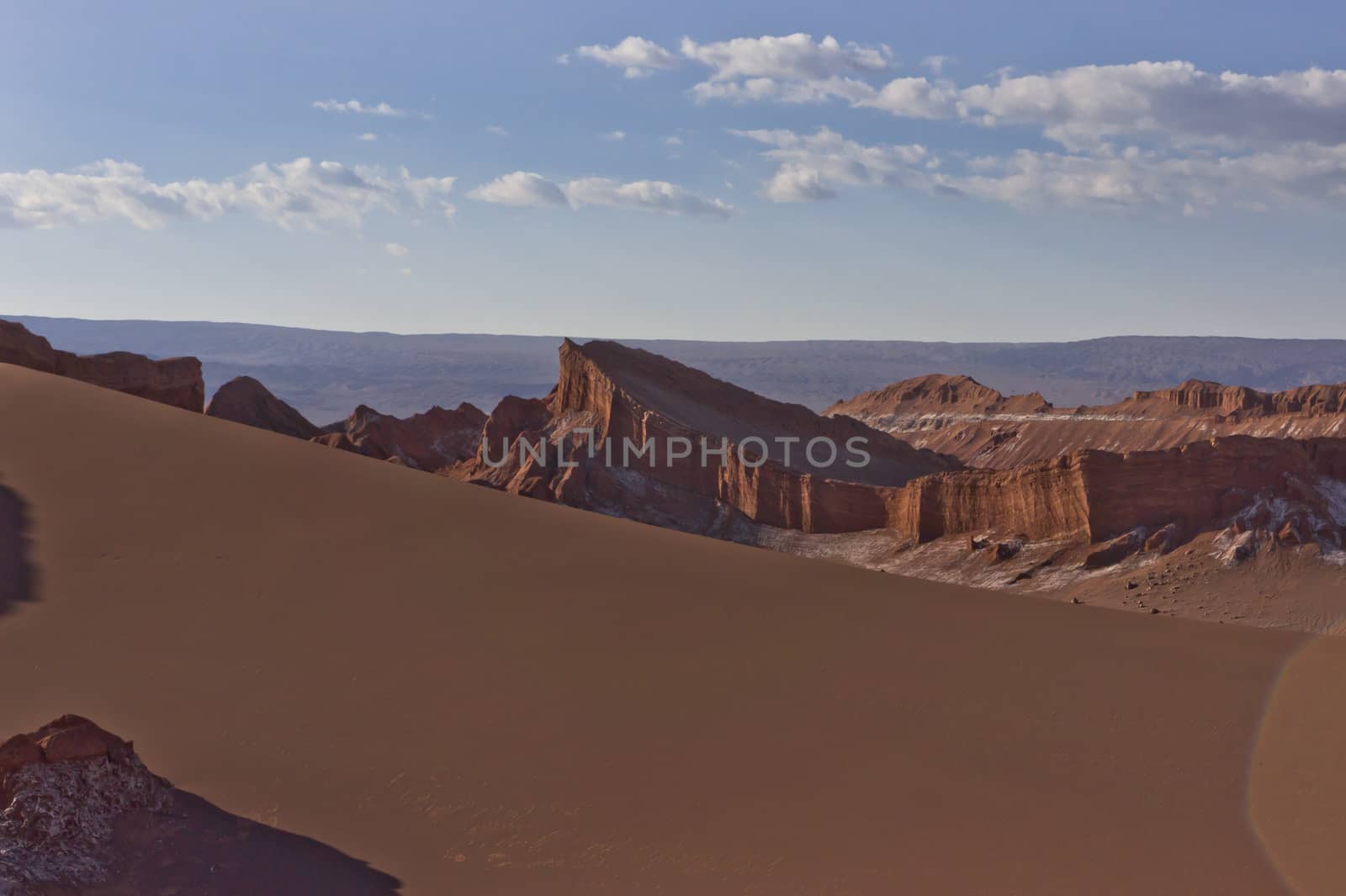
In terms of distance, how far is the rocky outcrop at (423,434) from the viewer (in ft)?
171

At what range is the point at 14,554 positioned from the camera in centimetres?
1252

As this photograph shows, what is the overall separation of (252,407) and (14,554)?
34328mm

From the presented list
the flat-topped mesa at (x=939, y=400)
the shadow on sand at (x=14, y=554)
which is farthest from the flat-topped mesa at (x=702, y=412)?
Result: the shadow on sand at (x=14, y=554)

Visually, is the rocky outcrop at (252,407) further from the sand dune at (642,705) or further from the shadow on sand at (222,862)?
the shadow on sand at (222,862)

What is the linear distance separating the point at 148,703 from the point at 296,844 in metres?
2.44

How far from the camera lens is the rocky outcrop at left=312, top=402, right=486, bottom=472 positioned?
52156mm

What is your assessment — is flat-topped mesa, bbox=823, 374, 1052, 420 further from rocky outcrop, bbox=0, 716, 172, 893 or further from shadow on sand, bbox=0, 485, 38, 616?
rocky outcrop, bbox=0, 716, 172, 893

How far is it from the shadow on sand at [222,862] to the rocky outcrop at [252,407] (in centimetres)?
3702

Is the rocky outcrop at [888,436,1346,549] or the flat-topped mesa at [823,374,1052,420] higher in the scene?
the flat-topped mesa at [823,374,1052,420]

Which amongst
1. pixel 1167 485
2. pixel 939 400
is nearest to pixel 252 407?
pixel 1167 485

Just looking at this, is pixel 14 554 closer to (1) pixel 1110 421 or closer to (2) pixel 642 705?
(2) pixel 642 705

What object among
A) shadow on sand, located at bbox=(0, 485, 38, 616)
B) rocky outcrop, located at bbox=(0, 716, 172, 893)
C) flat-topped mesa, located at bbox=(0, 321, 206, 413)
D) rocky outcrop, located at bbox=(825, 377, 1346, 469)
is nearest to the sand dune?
shadow on sand, located at bbox=(0, 485, 38, 616)

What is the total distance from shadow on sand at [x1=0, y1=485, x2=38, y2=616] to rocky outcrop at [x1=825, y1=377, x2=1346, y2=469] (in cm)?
5849

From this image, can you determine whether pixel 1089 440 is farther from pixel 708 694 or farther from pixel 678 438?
pixel 708 694
